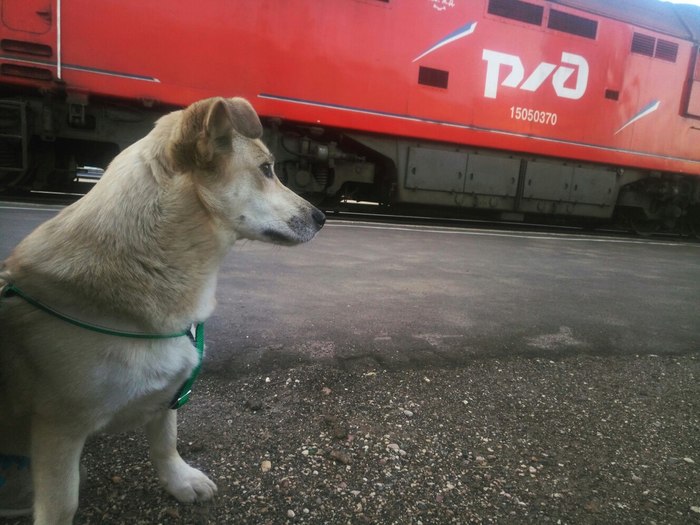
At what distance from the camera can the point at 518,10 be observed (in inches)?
332

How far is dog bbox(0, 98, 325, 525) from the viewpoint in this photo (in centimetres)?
115

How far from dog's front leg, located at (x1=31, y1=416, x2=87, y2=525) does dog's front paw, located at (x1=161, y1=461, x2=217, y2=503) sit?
0.34 m

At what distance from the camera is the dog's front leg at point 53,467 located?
1144 millimetres

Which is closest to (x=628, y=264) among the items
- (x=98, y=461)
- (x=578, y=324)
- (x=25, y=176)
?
Result: (x=578, y=324)

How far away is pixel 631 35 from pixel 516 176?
389 centimetres

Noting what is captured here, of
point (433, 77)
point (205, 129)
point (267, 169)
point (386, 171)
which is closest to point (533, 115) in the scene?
point (433, 77)

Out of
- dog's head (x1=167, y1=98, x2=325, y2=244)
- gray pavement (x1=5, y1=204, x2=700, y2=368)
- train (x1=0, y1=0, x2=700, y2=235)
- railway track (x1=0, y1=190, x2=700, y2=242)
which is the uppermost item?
train (x1=0, y1=0, x2=700, y2=235)

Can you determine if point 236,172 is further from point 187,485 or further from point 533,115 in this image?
point 533,115

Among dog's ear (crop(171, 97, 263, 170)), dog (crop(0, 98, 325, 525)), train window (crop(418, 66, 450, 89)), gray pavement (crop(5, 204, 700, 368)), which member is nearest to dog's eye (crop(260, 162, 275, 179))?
dog (crop(0, 98, 325, 525))

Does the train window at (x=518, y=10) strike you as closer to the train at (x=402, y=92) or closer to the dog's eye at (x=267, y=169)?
the train at (x=402, y=92)

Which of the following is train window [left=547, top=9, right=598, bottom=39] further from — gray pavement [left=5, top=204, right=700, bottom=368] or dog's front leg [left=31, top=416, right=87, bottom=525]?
dog's front leg [left=31, top=416, right=87, bottom=525]

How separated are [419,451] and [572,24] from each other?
9731mm

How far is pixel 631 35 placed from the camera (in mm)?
9359

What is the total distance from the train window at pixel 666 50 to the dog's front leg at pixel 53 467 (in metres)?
12.1
